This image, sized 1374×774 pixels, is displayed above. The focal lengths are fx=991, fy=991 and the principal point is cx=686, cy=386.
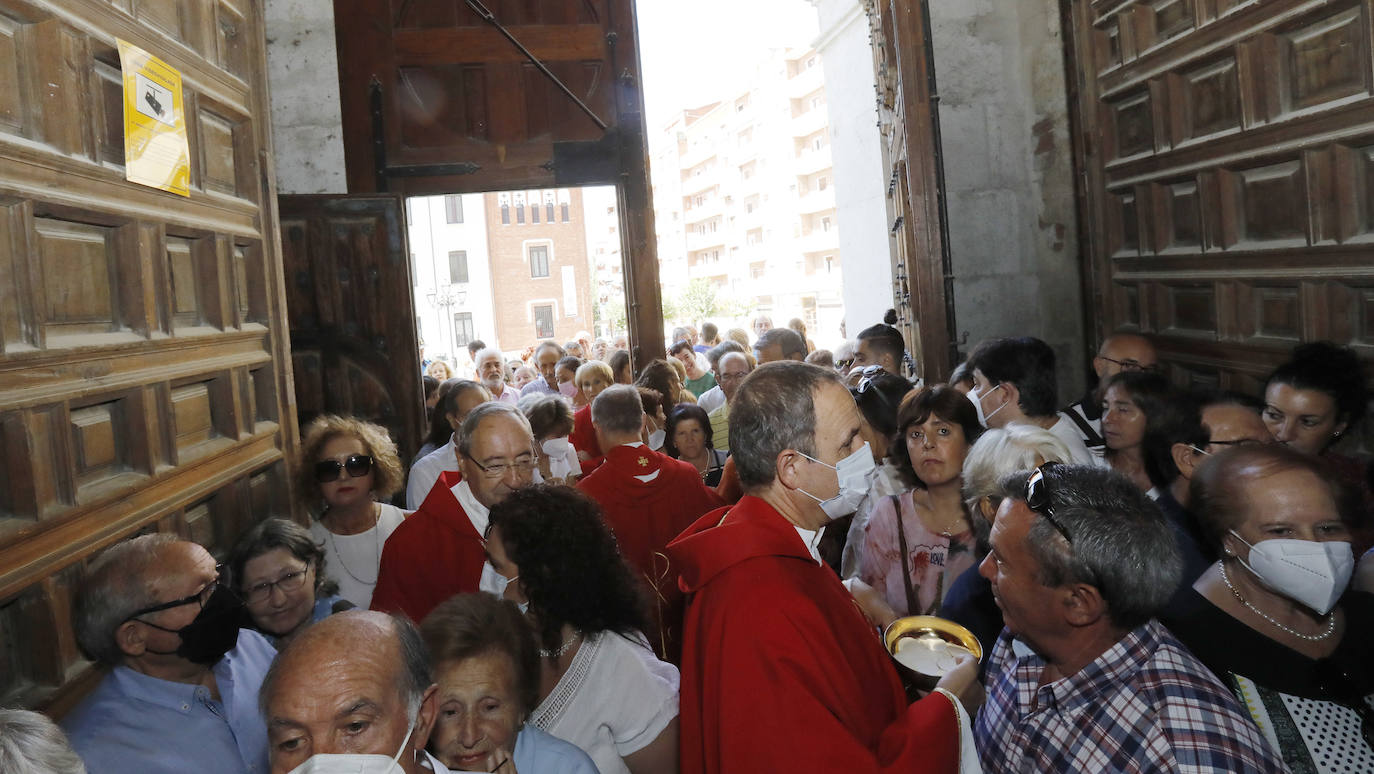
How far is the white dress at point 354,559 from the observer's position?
4535mm

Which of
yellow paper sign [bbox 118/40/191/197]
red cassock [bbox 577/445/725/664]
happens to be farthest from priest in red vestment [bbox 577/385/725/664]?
yellow paper sign [bbox 118/40/191/197]

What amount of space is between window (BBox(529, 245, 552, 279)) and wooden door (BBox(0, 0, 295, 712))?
197 ft

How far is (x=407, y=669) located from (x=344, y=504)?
2468 millimetres

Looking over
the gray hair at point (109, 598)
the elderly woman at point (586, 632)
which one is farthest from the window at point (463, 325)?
the gray hair at point (109, 598)

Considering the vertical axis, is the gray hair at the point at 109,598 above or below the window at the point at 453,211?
below

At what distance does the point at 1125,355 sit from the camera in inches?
212

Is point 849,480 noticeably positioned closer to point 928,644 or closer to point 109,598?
point 928,644

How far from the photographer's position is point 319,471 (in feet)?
14.9

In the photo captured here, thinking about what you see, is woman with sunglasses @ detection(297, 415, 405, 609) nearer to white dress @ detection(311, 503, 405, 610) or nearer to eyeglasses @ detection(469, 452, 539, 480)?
white dress @ detection(311, 503, 405, 610)

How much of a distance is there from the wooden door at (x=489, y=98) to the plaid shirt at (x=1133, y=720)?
20.7 ft

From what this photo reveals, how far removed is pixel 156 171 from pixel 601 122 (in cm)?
515

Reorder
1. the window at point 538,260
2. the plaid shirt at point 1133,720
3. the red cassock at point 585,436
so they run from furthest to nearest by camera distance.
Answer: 1. the window at point 538,260
2. the red cassock at point 585,436
3. the plaid shirt at point 1133,720

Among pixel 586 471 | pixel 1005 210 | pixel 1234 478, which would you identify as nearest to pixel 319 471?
pixel 586 471

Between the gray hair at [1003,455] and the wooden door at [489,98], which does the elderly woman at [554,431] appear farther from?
the gray hair at [1003,455]
